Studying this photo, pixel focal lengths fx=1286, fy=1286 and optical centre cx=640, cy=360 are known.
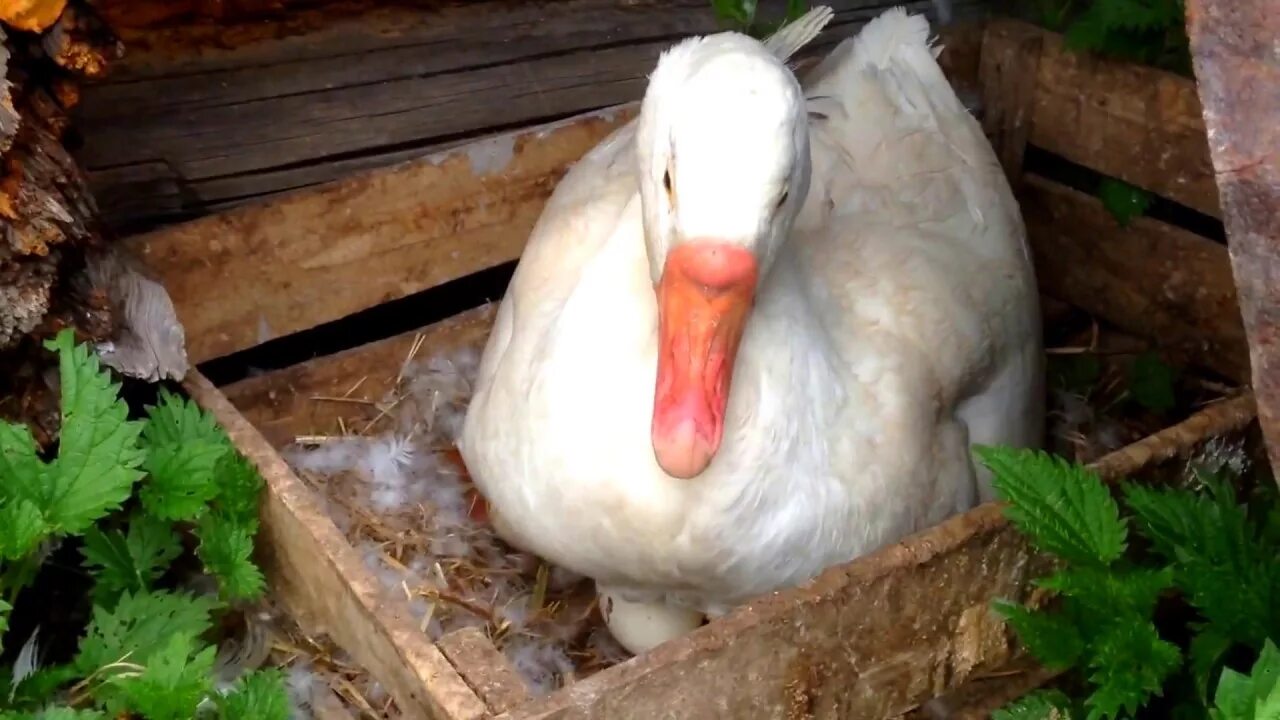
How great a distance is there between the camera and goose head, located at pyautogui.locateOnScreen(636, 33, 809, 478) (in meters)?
1.29

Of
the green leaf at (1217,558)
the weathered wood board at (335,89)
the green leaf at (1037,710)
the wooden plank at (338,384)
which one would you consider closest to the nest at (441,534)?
the wooden plank at (338,384)

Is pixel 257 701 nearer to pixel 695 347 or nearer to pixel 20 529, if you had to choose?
pixel 20 529

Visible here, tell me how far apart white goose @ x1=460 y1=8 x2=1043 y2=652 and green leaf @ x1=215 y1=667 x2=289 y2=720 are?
1.10ft

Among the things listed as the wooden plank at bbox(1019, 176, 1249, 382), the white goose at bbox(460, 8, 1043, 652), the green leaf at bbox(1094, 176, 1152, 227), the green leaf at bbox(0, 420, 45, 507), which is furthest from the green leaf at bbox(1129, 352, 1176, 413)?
the green leaf at bbox(0, 420, 45, 507)

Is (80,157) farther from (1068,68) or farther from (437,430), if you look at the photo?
(1068,68)

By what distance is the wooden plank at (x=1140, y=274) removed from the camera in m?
2.23

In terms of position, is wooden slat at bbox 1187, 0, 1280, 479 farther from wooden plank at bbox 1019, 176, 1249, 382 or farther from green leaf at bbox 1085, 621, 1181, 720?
wooden plank at bbox 1019, 176, 1249, 382

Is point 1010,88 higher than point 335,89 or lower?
lower

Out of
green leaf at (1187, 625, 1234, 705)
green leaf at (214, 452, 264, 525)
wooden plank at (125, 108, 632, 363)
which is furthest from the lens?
wooden plank at (125, 108, 632, 363)

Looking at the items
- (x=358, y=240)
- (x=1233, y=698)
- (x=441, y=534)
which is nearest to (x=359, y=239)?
(x=358, y=240)

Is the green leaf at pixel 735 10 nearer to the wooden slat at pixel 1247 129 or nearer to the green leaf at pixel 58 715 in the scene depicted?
the wooden slat at pixel 1247 129

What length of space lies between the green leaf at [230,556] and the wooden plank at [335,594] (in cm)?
4

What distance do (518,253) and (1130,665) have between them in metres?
1.32

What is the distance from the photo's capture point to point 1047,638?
52.7 inches
